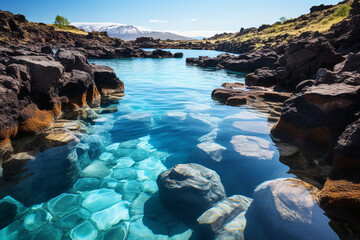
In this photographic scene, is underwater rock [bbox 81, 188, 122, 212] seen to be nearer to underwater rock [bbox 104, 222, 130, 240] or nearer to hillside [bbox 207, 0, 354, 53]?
underwater rock [bbox 104, 222, 130, 240]

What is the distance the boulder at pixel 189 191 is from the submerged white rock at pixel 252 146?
1.74 metres

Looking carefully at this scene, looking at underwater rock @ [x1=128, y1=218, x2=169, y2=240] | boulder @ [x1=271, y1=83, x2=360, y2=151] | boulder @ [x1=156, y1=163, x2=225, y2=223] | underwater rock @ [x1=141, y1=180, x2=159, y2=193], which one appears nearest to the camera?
underwater rock @ [x1=128, y1=218, x2=169, y2=240]

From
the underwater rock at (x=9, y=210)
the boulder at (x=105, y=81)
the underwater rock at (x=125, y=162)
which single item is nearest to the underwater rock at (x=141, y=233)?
the underwater rock at (x=125, y=162)

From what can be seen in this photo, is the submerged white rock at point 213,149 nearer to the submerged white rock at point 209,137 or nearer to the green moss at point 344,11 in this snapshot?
the submerged white rock at point 209,137

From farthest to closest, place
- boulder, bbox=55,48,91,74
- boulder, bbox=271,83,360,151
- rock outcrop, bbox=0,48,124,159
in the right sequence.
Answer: boulder, bbox=55,48,91,74
rock outcrop, bbox=0,48,124,159
boulder, bbox=271,83,360,151

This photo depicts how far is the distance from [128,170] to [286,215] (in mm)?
3533

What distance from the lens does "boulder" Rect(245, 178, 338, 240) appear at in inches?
118

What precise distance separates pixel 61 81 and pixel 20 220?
5.93m

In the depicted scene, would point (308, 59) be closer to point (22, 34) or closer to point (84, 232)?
point (84, 232)

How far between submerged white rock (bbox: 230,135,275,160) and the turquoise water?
3cm

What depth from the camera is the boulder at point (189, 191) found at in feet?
12.1

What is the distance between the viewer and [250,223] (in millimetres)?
3275

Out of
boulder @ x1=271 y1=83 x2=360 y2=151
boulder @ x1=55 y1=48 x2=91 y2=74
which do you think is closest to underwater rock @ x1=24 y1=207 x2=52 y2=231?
boulder @ x1=271 y1=83 x2=360 y2=151

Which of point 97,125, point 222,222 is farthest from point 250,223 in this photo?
point 97,125
